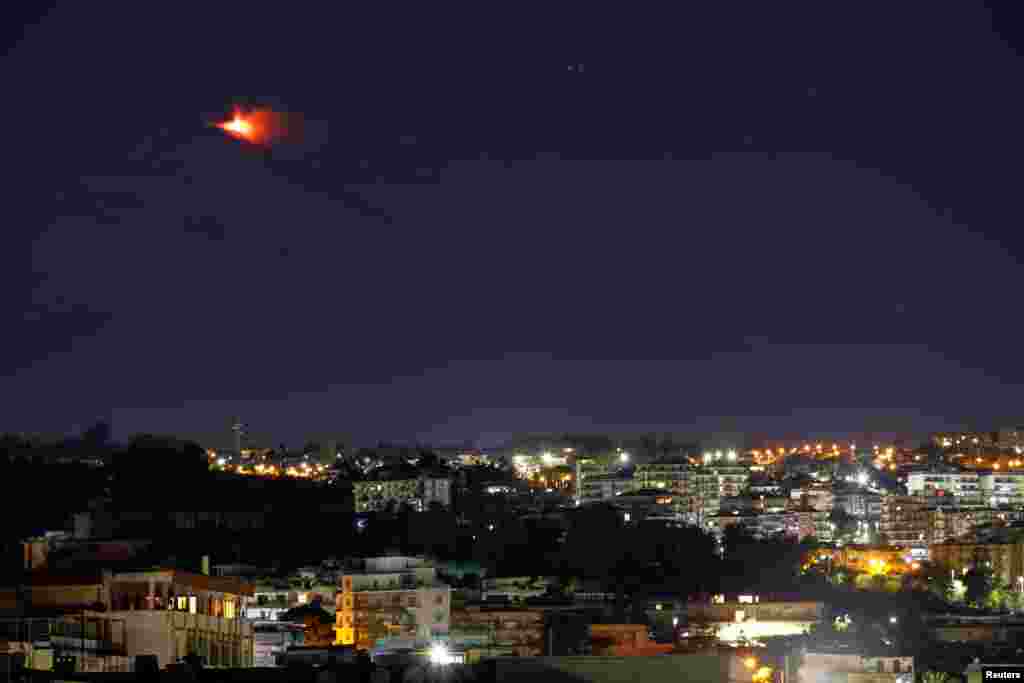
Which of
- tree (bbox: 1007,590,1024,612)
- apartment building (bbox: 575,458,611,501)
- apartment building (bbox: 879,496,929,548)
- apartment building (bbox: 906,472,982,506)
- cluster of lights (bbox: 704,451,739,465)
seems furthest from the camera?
cluster of lights (bbox: 704,451,739,465)

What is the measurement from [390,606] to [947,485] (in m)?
73.0

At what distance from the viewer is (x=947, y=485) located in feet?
367

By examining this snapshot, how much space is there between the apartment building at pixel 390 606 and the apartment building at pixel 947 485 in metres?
66.7

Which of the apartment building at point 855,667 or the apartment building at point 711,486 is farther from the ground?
the apartment building at point 711,486

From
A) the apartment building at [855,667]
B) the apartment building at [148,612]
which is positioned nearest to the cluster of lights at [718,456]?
the apartment building at [855,667]

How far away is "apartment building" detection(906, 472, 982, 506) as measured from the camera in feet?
359

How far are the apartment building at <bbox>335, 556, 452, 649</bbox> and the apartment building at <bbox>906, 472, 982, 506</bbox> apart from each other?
66720 mm

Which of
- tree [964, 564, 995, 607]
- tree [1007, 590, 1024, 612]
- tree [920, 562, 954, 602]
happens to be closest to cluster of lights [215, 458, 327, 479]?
tree [920, 562, 954, 602]

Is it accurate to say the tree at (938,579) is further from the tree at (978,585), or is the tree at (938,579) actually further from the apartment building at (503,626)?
the apartment building at (503,626)

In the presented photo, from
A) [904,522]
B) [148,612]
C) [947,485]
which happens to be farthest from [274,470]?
[148,612]

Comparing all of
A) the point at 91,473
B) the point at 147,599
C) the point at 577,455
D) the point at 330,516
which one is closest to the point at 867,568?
the point at 330,516

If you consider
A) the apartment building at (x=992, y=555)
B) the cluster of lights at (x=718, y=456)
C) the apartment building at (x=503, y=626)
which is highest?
the cluster of lights at (x=718, y=456)

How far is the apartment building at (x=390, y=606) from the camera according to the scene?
40.8 meters

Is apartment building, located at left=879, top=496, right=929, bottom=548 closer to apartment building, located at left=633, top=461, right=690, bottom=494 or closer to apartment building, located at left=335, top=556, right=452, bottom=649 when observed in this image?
apartment building, located at left=633, top=461, right=690, bottom=494
